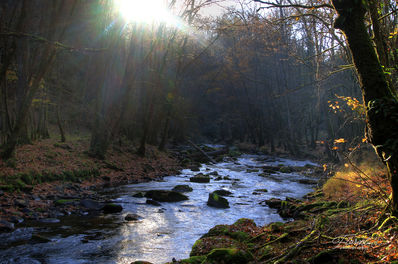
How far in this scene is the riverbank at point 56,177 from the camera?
8.20 meters

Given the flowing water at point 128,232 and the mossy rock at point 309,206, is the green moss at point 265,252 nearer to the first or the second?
the flowing water at point 128,232

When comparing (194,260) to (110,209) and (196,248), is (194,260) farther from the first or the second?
(110,209)

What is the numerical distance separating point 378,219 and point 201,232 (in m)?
4.30

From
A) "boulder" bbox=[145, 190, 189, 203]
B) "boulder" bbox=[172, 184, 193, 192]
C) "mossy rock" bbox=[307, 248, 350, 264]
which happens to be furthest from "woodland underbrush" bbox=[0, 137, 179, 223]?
"mossy rock" bbox=[307, 248, 350, 264]

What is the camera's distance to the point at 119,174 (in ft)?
50.0

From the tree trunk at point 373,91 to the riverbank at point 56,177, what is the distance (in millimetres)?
7391

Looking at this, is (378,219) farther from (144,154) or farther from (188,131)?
(188,131)

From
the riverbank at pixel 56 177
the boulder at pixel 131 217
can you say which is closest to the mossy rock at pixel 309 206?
the boulder at pixel 131 217

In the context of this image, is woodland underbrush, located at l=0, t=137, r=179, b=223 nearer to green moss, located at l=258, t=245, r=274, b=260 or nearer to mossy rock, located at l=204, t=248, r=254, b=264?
mossy rock, located at l=204, t=248, r=254, b=264

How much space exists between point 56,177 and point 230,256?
28.9ft

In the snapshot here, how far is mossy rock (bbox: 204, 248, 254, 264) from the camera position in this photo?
4762 mm

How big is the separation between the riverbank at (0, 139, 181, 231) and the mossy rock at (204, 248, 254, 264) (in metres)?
4.73

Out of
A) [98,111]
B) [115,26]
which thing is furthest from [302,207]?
[115,26]

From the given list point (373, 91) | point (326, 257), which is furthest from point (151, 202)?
point (373, 91)
